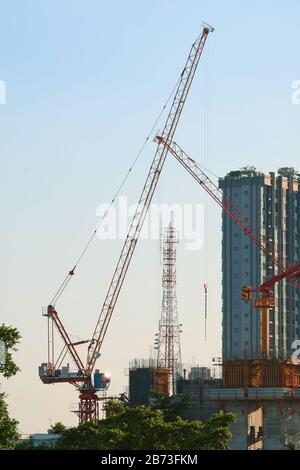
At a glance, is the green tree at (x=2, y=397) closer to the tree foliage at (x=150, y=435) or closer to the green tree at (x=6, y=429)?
the green tree at (x=6, y=429)

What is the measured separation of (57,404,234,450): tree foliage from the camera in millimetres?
178625

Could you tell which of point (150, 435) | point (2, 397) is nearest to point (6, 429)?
point (2, 397)

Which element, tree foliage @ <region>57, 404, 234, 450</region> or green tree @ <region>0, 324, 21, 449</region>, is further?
tree foliage @ <region>57, 404, 234, 450</region>

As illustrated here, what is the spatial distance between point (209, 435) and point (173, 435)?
439 cm

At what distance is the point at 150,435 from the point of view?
180 m

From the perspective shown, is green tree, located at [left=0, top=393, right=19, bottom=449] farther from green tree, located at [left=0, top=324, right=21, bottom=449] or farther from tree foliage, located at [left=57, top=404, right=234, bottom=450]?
tree foliage, located at [left=57, top=404, right=234, bottom=450]

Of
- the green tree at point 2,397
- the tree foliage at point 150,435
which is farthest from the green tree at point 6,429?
the tree foliage at point 150,435

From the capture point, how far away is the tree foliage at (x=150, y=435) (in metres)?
179

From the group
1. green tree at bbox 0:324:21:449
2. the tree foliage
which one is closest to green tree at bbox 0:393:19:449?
green tree at bbox 0:324:21:449

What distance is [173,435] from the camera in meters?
180

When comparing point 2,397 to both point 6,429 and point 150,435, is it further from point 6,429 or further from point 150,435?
point 150,435

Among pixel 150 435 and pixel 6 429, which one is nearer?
pixel 6 429
